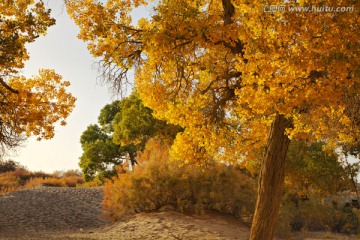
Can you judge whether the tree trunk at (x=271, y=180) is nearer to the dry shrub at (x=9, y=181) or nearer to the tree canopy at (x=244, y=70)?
the tree canopy at (x=244, y=70)

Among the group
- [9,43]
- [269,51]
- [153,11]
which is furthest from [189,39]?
[9,43]

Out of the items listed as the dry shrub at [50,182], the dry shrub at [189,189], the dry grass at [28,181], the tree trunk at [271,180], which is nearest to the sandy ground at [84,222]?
the dry shrub at [189,189]

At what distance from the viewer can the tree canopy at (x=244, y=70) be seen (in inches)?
293

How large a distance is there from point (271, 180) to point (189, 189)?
203 inches

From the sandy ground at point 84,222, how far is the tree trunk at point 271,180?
234 cm

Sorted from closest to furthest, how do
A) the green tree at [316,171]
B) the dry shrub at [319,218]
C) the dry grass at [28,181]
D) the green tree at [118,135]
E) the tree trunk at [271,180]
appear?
the tree trunk at [271,180] → the dry shrub at [319,218] → the green tree at [316,171] → the green tree at [118,135] → the dry grass at [28,181]

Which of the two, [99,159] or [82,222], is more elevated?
[99,159]

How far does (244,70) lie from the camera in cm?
834

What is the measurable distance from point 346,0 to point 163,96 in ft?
19.2

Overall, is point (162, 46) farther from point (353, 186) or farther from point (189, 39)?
point (353, 186)

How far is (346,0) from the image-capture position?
744 cm

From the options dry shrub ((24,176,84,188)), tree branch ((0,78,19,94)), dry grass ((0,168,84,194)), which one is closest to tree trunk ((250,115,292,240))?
tree branch ((0,78,19,94))

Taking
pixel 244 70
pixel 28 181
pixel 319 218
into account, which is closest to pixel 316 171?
pixel 319 218

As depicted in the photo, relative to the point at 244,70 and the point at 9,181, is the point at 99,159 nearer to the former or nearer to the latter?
the point at 9,181
